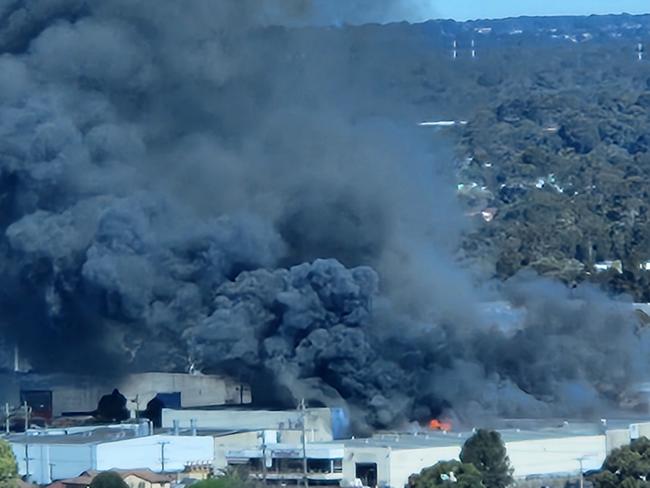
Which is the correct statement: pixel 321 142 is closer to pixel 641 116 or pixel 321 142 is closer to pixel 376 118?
pixel 376 118

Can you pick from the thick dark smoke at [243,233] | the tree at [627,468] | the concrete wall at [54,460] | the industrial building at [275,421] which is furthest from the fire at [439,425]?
the concrete wall at [54,460]

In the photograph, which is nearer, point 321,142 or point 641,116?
point 321,142

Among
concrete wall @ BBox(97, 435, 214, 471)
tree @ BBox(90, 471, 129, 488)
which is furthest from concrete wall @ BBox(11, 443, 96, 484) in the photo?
tree @ BBox(90, 471, 129, 488)

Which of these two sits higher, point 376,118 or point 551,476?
point 376,118

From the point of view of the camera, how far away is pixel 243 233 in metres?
36.8

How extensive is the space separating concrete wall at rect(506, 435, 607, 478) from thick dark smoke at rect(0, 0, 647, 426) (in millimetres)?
3343

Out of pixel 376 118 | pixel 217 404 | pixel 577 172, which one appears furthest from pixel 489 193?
pixel 217 404

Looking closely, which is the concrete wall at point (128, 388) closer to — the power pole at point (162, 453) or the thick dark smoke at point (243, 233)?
the thick dark smoke at point (243, 233)

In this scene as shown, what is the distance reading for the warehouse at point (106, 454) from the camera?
3133 centimetres

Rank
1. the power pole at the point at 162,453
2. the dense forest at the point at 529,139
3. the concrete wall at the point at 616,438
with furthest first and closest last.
Answer: the dense forest at the point at 529,139 → the concrete wall at the point at 616,438 → the power pole at the point at 162,453

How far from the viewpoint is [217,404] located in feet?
123

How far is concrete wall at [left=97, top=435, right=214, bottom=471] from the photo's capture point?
31.5 metres

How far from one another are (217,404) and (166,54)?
629cm

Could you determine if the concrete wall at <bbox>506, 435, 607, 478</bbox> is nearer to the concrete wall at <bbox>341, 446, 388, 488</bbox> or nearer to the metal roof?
the concrete wall at <bbox>341, 446, 388, 488</bbox>
